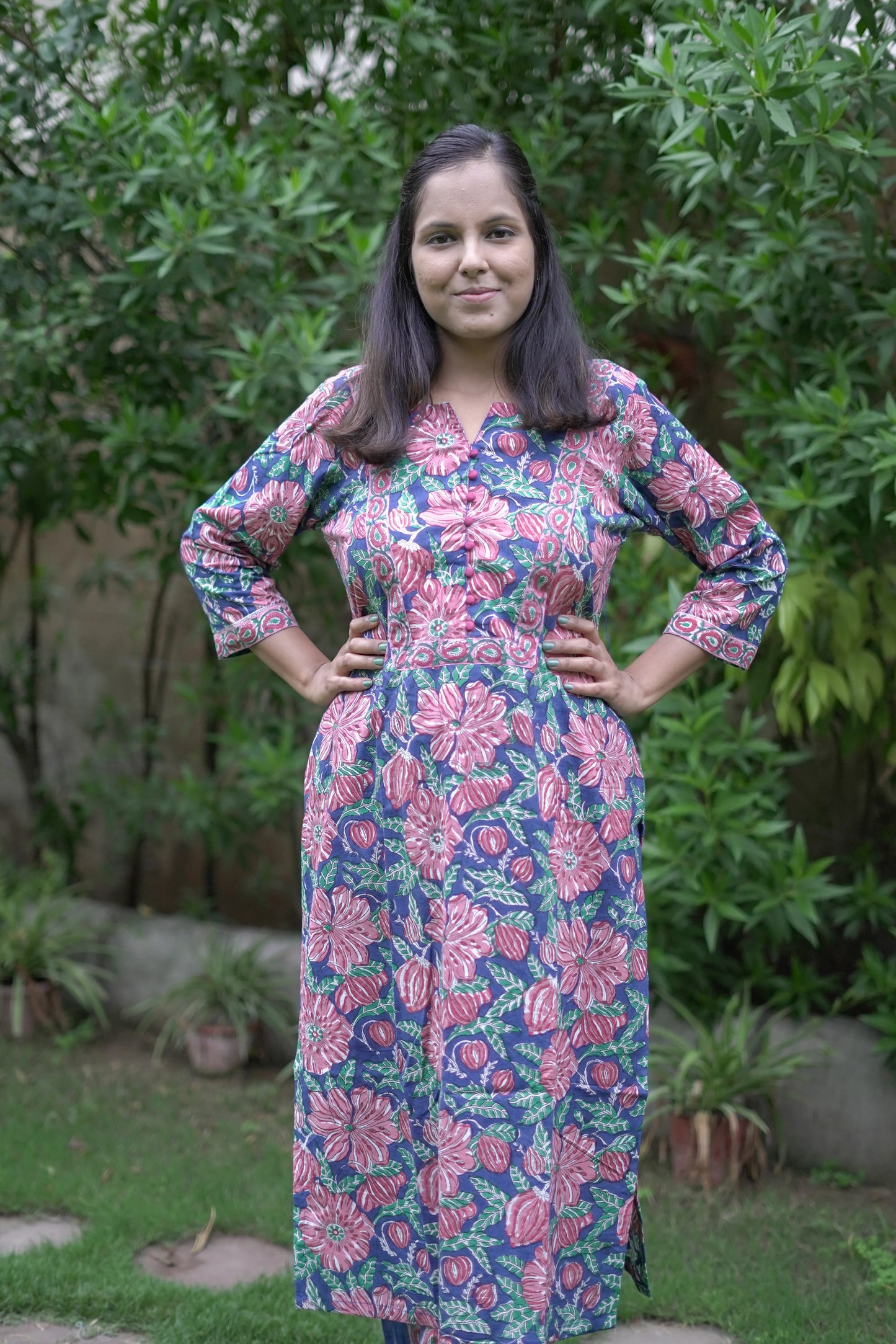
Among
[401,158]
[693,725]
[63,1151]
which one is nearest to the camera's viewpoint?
[693,725]

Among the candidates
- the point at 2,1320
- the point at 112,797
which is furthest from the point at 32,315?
the point at 2,1320

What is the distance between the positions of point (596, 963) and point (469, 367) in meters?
0.88

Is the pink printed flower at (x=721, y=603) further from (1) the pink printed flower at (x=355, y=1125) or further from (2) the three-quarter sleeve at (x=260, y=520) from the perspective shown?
(1) the pink printed flower at (x=355, y=1125)

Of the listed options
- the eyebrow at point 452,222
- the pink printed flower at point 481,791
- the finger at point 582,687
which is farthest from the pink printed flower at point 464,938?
the eyebrow at point 452,222

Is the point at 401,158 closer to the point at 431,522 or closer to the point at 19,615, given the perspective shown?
the point at 431,522

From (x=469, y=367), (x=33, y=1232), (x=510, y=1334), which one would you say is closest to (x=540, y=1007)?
(x=510, y=1334)

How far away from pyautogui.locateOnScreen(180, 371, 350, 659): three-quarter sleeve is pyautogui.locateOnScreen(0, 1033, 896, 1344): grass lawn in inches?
51.6

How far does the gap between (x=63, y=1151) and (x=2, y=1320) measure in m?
0.79

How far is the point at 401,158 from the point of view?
11.8ft

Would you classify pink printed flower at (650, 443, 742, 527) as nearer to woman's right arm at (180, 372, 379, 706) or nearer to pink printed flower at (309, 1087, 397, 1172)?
woman's right arm at (180, 372, 379, 706)

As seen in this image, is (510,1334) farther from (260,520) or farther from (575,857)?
(260,520)

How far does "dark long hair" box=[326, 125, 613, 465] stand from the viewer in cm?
198

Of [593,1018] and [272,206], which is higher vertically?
[272,206]

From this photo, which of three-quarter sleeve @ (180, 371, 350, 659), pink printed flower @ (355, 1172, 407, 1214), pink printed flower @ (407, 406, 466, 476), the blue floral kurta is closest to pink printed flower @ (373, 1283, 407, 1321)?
the blue floral kurta
